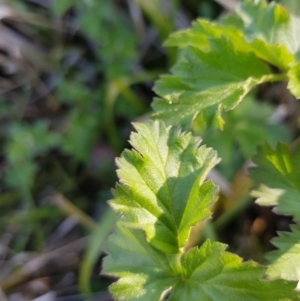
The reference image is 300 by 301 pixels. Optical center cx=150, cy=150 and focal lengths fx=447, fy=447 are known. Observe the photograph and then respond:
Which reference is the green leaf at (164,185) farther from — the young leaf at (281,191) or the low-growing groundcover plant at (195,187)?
the young leaf at (281,191)

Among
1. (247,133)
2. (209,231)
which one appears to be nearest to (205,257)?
(209,231)

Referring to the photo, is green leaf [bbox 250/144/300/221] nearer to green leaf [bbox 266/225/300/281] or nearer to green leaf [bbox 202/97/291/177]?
green leaf [bbox 266/225/300/281]

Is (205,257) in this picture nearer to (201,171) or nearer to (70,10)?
(201,171)

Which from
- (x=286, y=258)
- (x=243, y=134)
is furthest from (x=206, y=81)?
(x=243, y=134)

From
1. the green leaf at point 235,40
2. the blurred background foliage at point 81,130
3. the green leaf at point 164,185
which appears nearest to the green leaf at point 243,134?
the blurred background foliage at point 81,130

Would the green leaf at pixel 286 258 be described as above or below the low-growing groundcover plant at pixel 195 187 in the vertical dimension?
below

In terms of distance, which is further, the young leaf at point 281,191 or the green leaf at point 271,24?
the green leaf at point 271,24

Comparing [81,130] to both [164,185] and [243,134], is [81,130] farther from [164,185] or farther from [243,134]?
[164,185]
